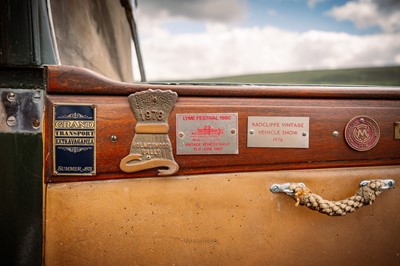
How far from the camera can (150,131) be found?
0.85 meters

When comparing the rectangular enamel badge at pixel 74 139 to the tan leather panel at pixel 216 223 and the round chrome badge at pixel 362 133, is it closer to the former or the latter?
the tan leather panel at pixel 216 223

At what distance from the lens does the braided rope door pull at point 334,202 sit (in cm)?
88

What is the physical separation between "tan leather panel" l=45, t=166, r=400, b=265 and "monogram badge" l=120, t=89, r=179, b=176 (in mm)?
58

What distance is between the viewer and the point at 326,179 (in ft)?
3.06

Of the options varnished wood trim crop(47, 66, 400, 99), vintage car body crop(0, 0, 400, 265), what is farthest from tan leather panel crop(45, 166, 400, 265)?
varnished wood trim crop(47, 66, 400, 99)

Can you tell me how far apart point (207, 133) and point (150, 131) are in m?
0.17

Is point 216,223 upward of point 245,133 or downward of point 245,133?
downward

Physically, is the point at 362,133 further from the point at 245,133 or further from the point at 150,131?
the point at 150,131

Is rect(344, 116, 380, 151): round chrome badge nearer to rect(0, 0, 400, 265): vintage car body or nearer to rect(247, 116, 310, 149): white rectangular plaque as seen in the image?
rect(0, 0, 400, 265): vintage car body

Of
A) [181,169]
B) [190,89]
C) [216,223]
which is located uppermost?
[190,89]

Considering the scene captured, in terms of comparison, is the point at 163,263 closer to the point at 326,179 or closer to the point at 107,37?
the point at 326,179

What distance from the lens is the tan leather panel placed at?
856mm

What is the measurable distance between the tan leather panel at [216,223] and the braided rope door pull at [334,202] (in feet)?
0.09

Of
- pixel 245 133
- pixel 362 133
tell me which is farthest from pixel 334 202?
pixel 245 133
